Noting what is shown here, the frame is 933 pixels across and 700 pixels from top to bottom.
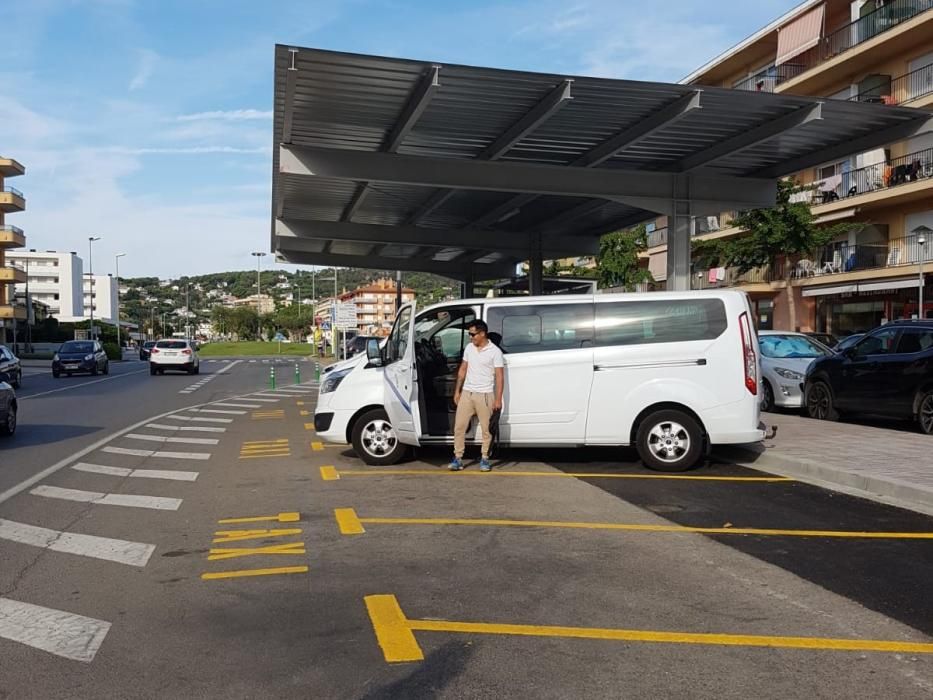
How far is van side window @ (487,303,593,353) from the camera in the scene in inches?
406

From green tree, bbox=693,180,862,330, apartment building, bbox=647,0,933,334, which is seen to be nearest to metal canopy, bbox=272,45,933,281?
green tree, bbox=693,180,862,330

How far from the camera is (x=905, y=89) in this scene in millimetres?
30984

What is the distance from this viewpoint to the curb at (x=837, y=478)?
816cm

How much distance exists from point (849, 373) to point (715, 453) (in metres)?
4.17

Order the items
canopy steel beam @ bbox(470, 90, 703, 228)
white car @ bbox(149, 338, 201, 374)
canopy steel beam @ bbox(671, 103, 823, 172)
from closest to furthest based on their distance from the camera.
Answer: canopy steel beam @ bbox(470, 90, 703, 228)
canopy steel beam @ bbox(671, 103, 823, 172)
white car @ bbox(149, 338, 201, 374)

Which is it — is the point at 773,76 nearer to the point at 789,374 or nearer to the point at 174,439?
the point at 789,374

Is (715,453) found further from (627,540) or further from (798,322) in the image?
(798,322)

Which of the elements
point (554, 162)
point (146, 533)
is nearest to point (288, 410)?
point (554, 162)

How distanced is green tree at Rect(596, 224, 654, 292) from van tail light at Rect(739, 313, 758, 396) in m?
31.8

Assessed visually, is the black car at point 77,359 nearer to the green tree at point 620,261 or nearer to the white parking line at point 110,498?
the green tree at point 620,261

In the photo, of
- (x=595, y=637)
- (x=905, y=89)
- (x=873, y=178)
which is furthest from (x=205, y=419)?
(x=905, y=89)

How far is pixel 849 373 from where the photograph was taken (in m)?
14.3

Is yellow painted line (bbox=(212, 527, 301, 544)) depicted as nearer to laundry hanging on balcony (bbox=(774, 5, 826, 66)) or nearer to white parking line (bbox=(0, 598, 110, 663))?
white parking line (bbox=(0, 598, 110, 663))

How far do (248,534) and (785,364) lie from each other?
42.2ft
